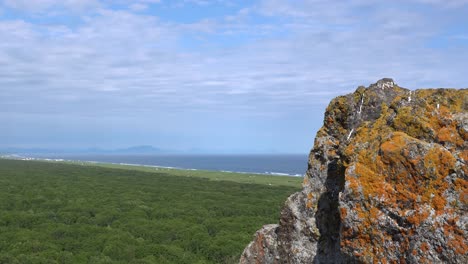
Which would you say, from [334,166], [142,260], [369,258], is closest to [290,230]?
[334,166]

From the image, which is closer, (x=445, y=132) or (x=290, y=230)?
(x=445, y=132)

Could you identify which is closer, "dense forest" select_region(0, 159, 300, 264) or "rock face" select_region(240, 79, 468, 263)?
"rock face" select_region(240, 79, 468, 263)

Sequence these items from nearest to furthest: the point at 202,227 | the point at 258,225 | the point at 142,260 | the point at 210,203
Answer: the point at 142,260, the point at 202,227, the point at 258,225, the point at 210,203

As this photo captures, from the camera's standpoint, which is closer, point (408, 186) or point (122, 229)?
point (408, 186)

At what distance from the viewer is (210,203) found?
63.8m

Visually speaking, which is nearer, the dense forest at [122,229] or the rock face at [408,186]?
the rock face at [408,186]

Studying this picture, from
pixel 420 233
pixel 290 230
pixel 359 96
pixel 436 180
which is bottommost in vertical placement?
pixel 290 230

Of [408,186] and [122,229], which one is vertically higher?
[408,186]

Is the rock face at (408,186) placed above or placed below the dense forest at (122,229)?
above

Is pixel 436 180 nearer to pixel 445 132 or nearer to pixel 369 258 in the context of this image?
pixel 445 132

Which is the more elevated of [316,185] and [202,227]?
[316,185]

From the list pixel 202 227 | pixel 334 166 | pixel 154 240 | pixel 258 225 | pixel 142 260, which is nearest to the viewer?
pixel 334 166

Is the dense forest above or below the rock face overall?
below

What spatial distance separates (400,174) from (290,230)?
4052 millimetres
